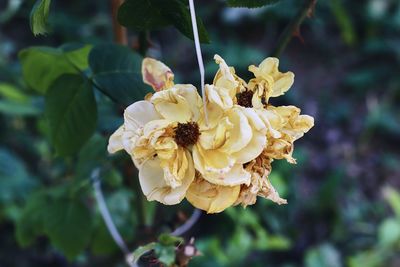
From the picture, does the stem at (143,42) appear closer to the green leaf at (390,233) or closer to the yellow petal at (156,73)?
the yellow petal at (156,73)

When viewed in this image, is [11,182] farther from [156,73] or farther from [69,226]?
[156,73]

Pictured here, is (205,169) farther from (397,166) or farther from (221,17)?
(221,17)

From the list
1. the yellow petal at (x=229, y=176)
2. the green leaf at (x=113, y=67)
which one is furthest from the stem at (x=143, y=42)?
the yellow petal at (x=229, y=176)

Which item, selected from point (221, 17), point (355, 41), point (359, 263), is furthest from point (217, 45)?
point (359, 263)

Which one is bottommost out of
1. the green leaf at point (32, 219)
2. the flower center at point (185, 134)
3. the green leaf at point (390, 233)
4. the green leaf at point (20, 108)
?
the green leaf at point (390, 233)

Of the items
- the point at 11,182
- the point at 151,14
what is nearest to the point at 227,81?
the point at 151,14
